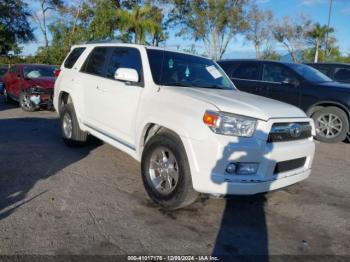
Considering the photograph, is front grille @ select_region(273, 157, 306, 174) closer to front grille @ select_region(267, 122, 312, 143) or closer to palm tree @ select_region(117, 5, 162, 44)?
front grille @ select_region(267, 122, 312, 143)

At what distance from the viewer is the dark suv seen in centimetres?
775

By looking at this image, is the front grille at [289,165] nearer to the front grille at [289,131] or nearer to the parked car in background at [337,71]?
the front grille at [289,131]

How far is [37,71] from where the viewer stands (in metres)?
11.1

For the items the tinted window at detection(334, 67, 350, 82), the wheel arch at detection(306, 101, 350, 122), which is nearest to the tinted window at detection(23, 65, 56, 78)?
the wheel arch at detection(306, 101, 350, 122)

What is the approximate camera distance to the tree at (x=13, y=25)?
35125 millimetres

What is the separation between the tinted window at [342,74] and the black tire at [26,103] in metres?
9.00

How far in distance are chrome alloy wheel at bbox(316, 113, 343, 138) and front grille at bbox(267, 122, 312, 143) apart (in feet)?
13.8

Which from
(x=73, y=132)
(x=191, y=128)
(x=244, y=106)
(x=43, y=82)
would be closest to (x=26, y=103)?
(x=43, y=82)

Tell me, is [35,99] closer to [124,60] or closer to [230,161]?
[124,60]

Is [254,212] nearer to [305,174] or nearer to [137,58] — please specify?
[305,174]

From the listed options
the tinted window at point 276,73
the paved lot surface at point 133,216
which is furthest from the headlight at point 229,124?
the tinted window at point 276,73

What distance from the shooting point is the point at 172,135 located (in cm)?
370

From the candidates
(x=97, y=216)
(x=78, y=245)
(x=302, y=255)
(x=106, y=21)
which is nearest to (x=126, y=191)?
(x=97, y=216)

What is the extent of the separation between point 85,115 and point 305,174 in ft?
11.4
